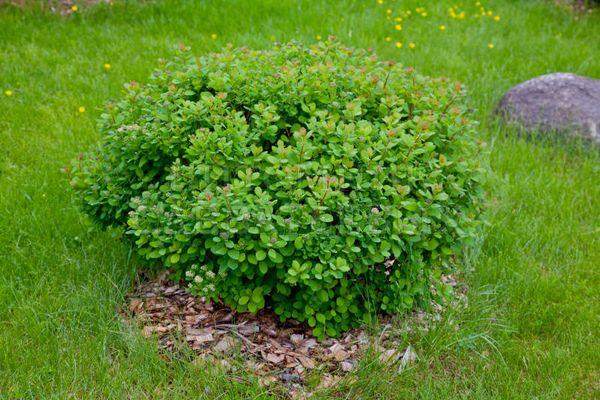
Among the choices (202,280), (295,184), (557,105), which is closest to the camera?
(295,184)

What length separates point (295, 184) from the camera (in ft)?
9.41

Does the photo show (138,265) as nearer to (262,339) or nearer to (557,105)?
(262,339)

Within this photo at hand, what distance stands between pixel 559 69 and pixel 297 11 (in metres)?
2.82

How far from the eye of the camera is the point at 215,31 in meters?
6.77

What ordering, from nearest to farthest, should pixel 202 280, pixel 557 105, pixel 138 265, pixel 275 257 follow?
pixel 275 257 < pixel 202 280 < pixel 138 265 < pixel 557 105

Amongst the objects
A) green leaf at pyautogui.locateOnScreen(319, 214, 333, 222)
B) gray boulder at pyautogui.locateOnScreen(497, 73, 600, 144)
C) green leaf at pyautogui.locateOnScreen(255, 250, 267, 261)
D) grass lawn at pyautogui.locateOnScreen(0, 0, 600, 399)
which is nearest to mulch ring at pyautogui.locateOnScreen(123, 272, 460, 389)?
grass lawn at pyautogui.locateOnScreen(0, 0, 600, 399)

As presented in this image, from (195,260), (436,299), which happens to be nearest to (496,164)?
(436,299)

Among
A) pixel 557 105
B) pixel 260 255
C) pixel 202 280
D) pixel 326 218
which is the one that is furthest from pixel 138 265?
pixel 557 105

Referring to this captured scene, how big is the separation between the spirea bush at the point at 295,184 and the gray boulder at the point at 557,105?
82.6 inches

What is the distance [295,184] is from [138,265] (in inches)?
48.7

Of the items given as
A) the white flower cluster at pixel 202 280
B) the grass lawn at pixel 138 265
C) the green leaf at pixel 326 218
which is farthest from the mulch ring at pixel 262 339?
the green leaf at pixel 326 218

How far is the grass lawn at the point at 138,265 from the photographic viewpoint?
301cm

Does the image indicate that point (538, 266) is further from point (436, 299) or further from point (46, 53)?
point (46, 53)

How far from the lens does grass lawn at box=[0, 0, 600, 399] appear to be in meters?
3.01
